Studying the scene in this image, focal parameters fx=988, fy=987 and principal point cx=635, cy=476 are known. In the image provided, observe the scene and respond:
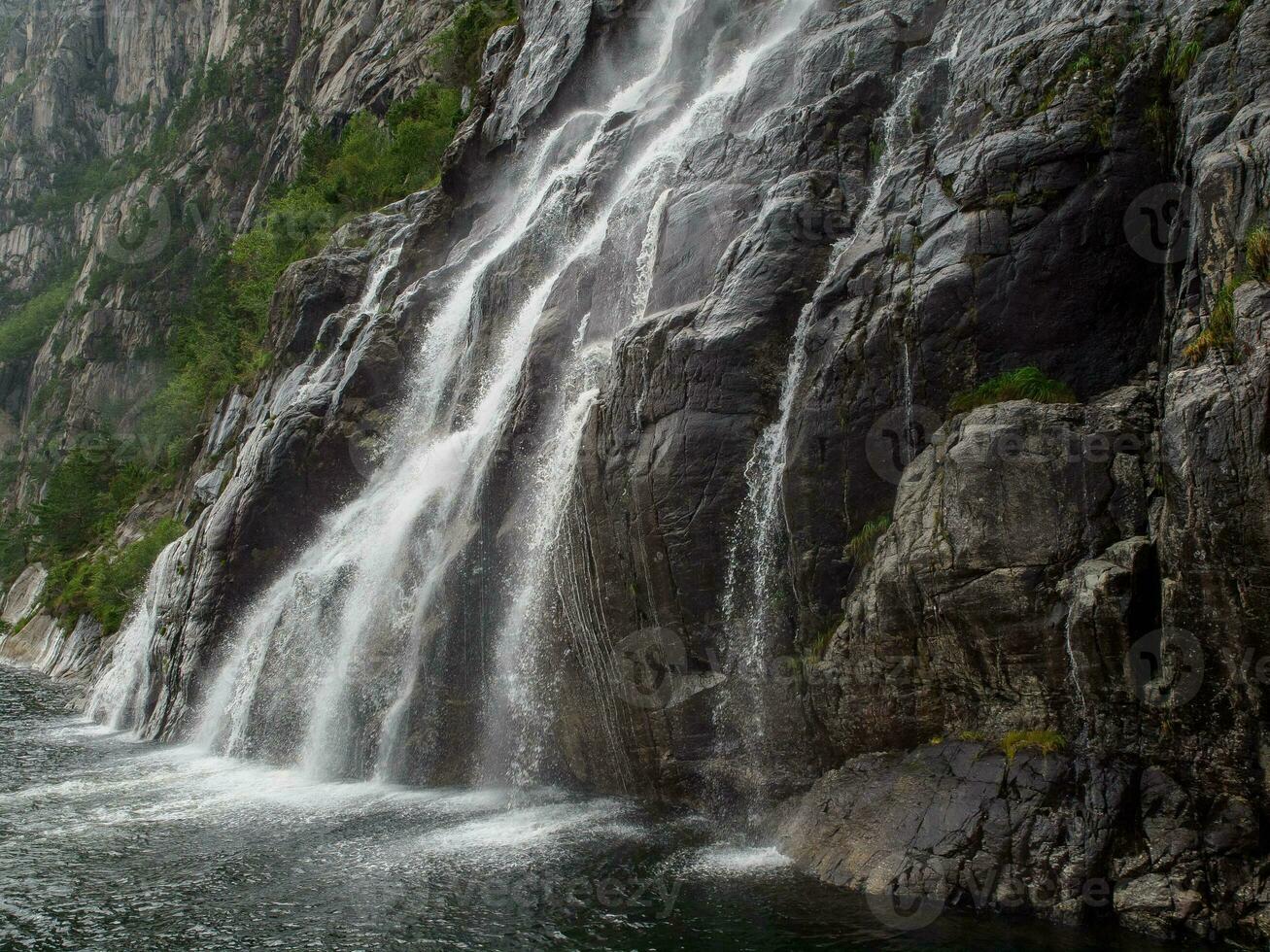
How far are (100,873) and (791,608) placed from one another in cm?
1106

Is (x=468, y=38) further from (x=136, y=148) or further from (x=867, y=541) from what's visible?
(x=136, y=148)

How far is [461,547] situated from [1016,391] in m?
11.7

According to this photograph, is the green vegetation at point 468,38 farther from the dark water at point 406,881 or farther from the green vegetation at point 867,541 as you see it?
the green vegetation at point 867,541

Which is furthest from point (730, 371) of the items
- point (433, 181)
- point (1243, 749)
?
point (433, 181)

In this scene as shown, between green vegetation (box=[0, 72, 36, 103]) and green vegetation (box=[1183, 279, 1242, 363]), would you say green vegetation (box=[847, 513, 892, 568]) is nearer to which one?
green vegetation (box=[1183, 279, 1242, 363])

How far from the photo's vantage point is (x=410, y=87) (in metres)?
53.2

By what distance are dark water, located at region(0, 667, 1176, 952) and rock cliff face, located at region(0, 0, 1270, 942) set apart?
93 centimetres

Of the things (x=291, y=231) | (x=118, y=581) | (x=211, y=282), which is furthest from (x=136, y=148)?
(x=118, y=581)

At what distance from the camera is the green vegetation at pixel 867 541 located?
14289 mm

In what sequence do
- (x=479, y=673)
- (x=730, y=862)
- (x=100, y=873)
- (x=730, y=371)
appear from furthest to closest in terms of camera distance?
(x=479, y=673) < (x=730, y=371) < (x=100, y=873) < (x=730, y=862)

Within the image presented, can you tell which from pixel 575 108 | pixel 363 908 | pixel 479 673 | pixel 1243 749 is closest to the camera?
pixel 1243 749

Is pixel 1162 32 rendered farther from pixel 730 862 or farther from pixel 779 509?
pixel 730 862

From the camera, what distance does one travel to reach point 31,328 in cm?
10600

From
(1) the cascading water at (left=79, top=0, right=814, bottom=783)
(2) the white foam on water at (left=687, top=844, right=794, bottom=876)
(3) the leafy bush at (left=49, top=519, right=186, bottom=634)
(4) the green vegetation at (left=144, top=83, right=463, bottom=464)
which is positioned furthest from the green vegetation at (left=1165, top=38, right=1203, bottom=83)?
(3) the leafy bush at (left=49, top=519, right=186, bottom=634)
